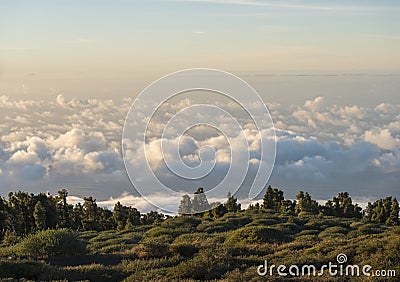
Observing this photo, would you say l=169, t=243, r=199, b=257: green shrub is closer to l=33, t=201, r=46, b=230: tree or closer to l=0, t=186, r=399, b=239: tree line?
l=0, t=186, r=399, b=239: tree line

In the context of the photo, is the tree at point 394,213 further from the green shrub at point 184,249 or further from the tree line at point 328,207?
the green shrub at point 184,249

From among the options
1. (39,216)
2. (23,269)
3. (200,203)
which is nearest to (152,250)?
(23,269)

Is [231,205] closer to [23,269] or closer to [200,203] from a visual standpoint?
[200,203]

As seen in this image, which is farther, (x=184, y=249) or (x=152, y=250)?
(x=184, y=249)

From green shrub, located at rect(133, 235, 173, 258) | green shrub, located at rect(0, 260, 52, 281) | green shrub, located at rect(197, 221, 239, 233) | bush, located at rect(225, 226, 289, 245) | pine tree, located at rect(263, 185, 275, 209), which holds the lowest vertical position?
green shrub, located at rect(0, 260, 52, 281)

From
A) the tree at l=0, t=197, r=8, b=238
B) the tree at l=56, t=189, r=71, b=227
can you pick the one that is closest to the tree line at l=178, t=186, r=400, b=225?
the tree at l=56, t=189, r=71, b=227

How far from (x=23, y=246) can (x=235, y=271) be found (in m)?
9.40

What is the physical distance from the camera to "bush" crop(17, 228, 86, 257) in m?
22.3

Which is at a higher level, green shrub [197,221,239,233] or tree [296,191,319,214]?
tree [296,191,319,214]

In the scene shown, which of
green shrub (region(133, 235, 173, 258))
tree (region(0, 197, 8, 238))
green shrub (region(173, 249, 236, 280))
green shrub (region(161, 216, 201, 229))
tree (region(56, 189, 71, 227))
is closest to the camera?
green shrub (region(173, 249, 236, 280))

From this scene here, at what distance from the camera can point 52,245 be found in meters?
22.3

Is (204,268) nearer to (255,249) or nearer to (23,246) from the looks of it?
(255,249)

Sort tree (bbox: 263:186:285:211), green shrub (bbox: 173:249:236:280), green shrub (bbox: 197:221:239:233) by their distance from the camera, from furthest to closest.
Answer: tree (bbox: 263:186:285:211) < green shrub (bbox: 197:221:239:233) < green shrub (bbox: 173:249:236:280)

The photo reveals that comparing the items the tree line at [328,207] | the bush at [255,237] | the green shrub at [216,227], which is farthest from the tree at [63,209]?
the bush at [255,237]
